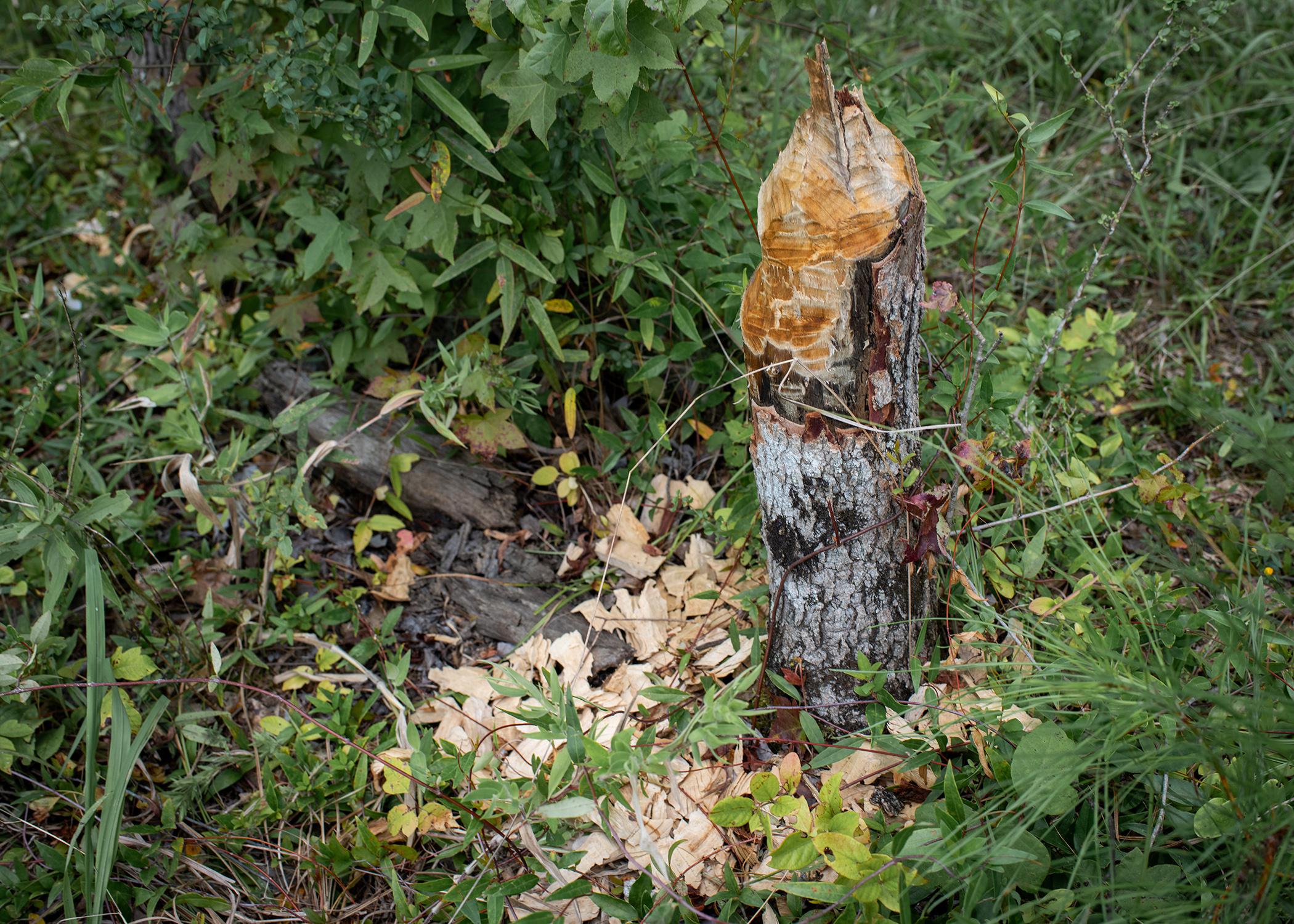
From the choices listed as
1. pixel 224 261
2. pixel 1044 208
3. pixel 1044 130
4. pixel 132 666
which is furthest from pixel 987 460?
pixel 224 261

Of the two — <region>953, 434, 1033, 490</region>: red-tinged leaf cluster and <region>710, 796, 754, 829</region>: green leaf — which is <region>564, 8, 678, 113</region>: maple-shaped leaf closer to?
<region>953, 434, 1033, 490</region>: red-tinged leaf cluster

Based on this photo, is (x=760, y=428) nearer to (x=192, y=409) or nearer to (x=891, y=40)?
(x=192, y=409)

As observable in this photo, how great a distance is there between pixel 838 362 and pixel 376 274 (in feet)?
4.46

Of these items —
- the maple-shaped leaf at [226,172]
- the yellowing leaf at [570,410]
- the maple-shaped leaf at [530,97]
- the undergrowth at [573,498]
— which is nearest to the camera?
the undergrowth at [573,498]

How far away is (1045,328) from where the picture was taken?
2.54 metres

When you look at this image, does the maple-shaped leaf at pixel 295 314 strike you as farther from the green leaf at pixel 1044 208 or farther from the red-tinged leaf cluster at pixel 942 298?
the green leaf at pixel 1044 208

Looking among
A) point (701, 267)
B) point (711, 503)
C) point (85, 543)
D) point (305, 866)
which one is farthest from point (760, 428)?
point (85, 543)

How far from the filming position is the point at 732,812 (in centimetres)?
159

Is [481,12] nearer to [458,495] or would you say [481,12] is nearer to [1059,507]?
[458,495]

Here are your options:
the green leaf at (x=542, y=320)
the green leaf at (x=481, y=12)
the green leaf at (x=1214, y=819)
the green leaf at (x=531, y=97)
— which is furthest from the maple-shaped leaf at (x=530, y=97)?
the green leaf at (x=1214, y=819)

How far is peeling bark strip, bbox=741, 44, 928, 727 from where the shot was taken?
1.47 meters

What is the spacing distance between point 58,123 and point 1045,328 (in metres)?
4.33

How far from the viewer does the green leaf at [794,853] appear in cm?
148

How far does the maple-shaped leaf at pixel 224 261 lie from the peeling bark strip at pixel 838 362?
186 centimetres
